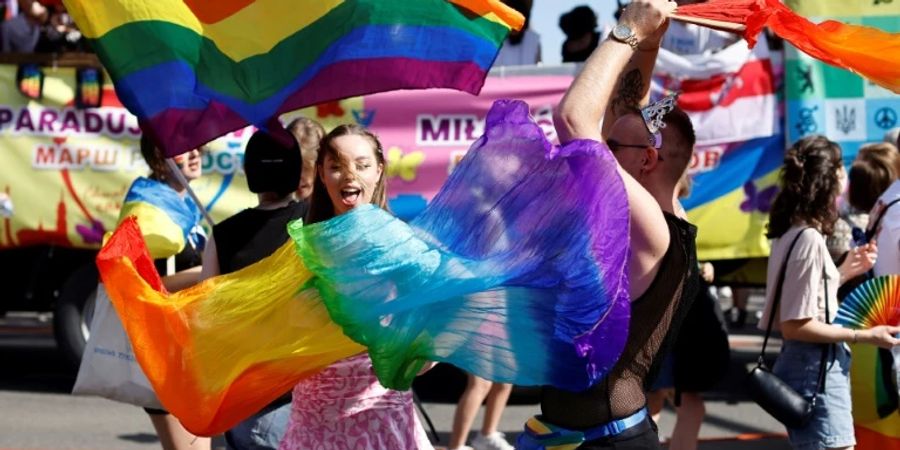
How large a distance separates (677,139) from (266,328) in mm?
1266

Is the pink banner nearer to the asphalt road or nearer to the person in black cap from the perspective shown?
the asphalt road

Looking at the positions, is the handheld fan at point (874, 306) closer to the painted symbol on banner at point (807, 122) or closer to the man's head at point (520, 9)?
the man's head at point (520, 9)

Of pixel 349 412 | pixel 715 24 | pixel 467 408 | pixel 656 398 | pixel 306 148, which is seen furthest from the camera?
pixel 467 408

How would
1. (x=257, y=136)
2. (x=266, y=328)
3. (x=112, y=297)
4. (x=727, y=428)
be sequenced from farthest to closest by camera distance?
1. (x=727, y=428)
2. (x=257, y=136)
3. (x=112, y=297)
4. (x=266, y=328)

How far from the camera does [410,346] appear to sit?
344cm

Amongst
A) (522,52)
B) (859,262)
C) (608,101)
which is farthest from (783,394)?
(522,52)

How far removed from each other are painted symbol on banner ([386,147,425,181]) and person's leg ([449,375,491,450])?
2.00 m

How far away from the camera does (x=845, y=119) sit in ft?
32.3

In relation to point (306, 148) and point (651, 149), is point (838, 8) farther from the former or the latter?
point (651, 149)

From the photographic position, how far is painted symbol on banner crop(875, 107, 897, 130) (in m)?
9.84

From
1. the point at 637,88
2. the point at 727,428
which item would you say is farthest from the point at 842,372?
the point at 727,428

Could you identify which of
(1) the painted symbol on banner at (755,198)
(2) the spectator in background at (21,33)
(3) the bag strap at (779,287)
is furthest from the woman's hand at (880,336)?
(2) the spectator in background at (21,33)

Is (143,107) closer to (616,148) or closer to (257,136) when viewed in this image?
(257,136)

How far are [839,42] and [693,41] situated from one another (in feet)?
19.6
